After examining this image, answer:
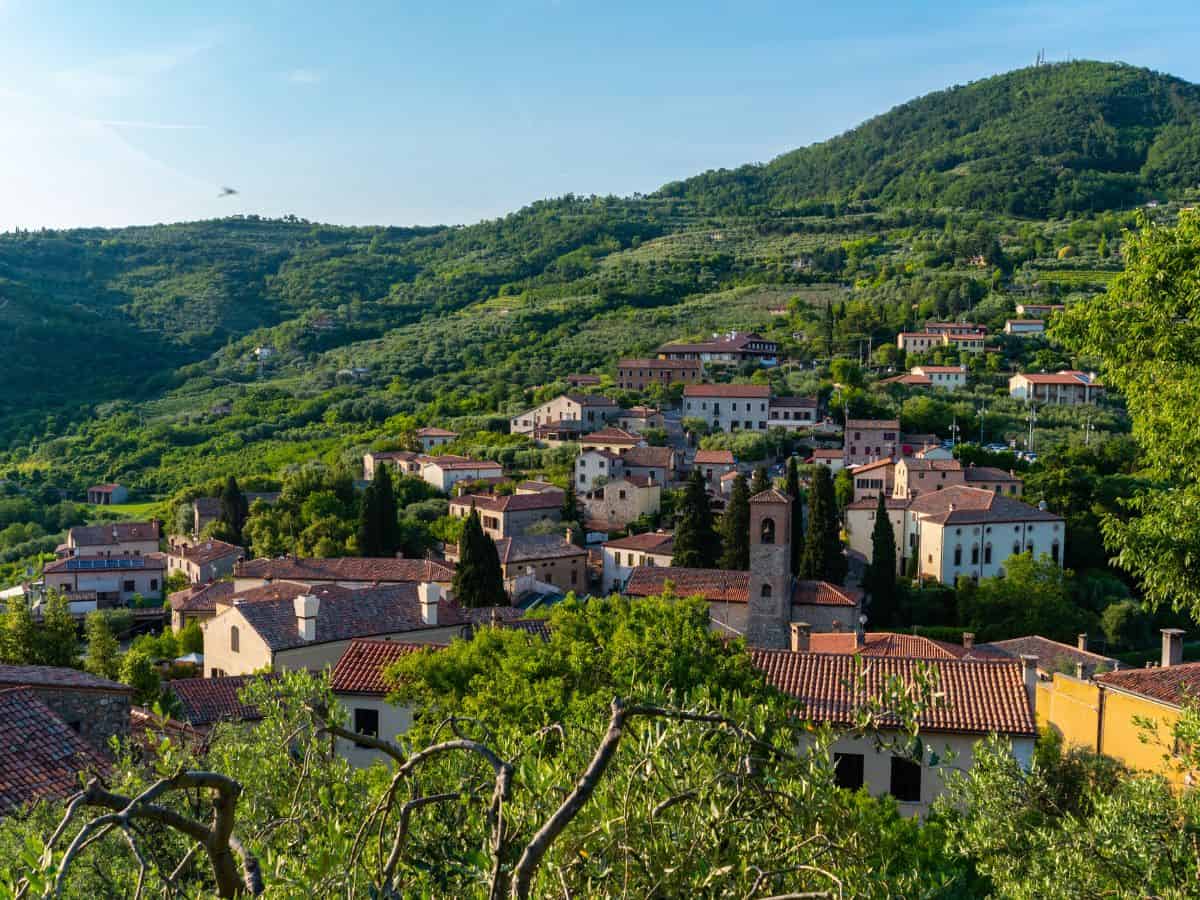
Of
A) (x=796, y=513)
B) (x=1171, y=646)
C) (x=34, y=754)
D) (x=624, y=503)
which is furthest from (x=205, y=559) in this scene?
(x=1171, y=646)

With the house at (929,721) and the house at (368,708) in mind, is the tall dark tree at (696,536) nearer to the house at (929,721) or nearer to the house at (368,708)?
the house at (368,708)

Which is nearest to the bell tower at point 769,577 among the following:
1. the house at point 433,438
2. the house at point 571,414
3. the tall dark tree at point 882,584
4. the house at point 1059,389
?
the tall dark tree at point 882,584

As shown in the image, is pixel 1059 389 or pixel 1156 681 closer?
pixel 1156 681

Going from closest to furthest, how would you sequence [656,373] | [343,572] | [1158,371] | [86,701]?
1. [1158,371]
2. [86,701]
3. [343,572]
4. [656,373]

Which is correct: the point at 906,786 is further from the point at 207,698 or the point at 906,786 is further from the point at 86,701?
the point at 207,698

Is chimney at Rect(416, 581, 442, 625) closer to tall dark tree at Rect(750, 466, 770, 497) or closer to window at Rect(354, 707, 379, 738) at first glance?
window at Rect(354, 707, 379, 738)

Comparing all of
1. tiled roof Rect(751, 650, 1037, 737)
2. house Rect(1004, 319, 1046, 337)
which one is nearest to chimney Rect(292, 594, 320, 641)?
tiled roof Rect(751, 650, 1037, 737)

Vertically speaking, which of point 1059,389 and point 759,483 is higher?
point 1059,389
